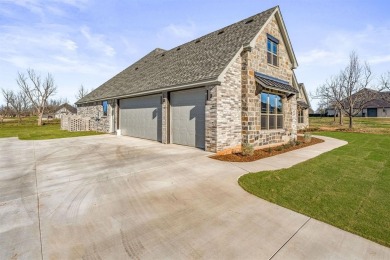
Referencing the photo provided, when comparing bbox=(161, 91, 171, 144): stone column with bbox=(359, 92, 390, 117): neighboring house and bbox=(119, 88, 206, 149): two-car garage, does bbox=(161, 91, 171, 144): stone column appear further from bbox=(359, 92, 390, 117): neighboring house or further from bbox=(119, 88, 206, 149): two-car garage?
bbox=(359, 92, 390, 117): neighboring house

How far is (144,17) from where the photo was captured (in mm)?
11844

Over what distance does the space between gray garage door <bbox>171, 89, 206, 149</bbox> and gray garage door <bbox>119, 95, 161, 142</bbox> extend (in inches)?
70.6

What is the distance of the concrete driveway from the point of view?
3.02 metres

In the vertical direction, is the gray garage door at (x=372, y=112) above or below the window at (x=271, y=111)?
above

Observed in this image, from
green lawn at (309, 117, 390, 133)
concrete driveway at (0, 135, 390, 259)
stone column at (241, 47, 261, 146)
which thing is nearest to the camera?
concrete driveway at (0, 135, 390, 259)

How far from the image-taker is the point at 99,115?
21906mm

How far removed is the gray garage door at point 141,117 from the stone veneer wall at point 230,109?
17.9ft

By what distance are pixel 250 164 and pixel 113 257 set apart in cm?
643

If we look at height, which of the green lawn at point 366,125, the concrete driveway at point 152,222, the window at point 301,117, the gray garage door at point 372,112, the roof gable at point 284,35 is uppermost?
the roof gable at point 284,35

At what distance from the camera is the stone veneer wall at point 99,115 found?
19719 mm

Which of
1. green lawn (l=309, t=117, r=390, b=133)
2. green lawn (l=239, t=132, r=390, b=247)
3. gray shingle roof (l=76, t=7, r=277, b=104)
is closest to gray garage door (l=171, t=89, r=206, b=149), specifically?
gray shingle roof (l=76, t=7, r=277, b=104)

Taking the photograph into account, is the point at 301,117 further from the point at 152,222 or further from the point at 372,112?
the point at 372,112

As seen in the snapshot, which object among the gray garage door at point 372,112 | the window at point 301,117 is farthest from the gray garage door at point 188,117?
the gray garage door at point 372,112

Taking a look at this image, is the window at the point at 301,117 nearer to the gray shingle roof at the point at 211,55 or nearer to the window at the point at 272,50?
the window at the point at 272,50
